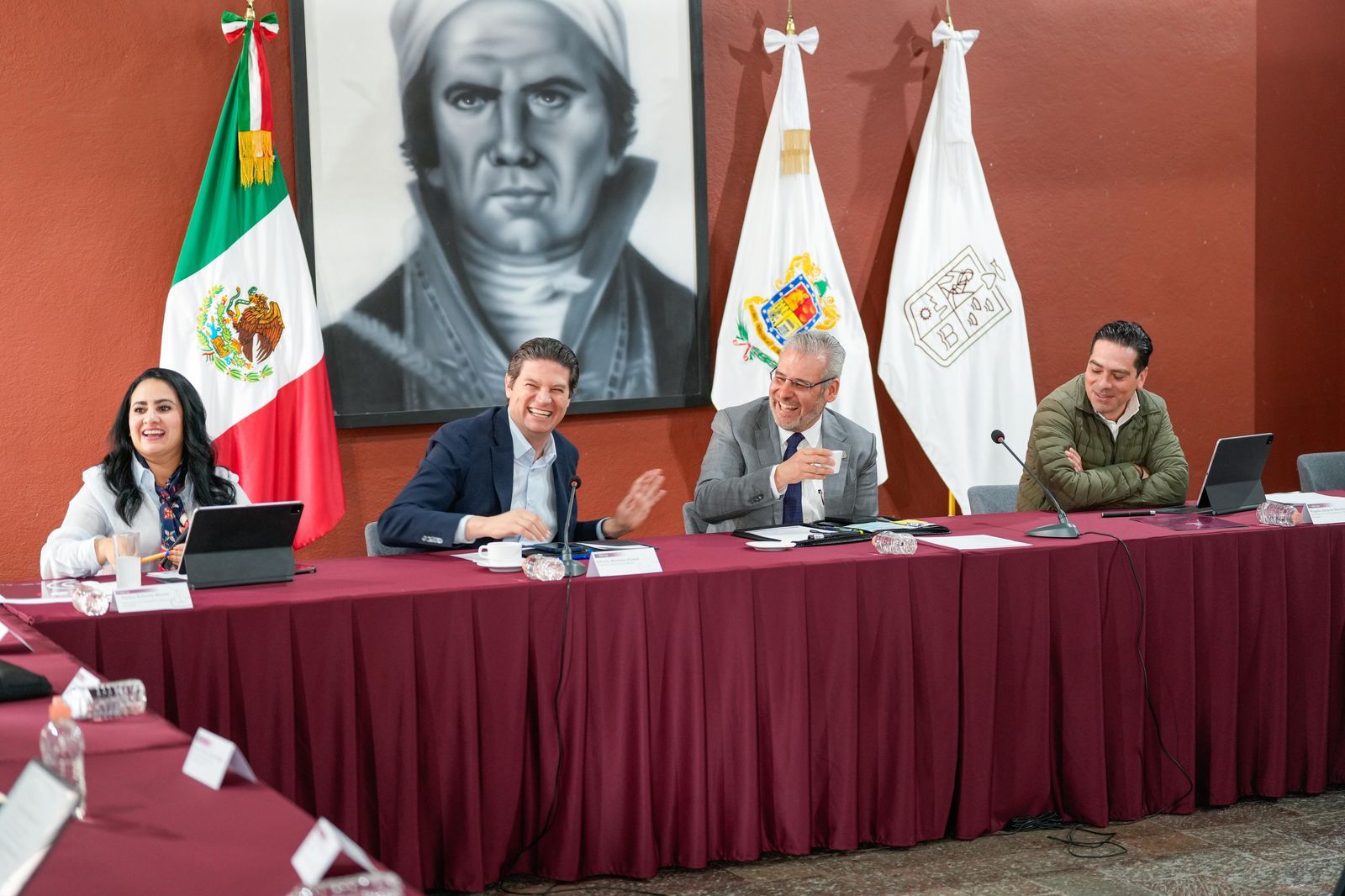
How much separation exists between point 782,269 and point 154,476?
2335 mm

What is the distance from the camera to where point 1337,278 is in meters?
5.50

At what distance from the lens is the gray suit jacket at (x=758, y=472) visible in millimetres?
3297

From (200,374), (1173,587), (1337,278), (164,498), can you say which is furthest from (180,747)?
(1337,278)

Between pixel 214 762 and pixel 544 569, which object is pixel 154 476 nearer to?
pixel 544 569

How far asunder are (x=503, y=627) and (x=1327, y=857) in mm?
1832

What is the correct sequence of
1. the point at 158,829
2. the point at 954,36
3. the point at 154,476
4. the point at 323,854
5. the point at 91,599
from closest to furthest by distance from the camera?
the point at 323,854, the point at 158,829, the point at 91,599, the point at 154,476, the point at 954,36

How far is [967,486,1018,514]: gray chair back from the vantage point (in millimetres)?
3795

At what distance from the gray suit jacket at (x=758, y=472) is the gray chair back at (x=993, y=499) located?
42 cm

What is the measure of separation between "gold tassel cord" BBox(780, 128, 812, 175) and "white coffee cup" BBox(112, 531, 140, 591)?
2.73 metres

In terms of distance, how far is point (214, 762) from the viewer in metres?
1.29

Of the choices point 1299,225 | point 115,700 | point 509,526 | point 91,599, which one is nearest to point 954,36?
point 1299,225

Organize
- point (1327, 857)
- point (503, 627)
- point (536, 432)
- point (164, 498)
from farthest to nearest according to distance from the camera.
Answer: point (536, 432), point (164, 498), point (1327, 857), point (503, 627)

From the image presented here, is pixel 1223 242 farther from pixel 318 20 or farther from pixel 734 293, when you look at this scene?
pixel 318 20

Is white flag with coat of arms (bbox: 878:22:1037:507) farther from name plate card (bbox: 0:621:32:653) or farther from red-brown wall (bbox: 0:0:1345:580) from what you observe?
name plate card (bbox: 0:621:32:653)
